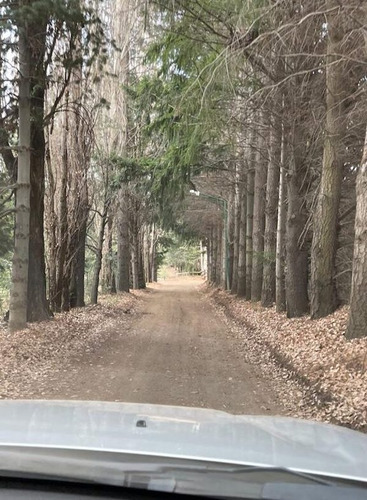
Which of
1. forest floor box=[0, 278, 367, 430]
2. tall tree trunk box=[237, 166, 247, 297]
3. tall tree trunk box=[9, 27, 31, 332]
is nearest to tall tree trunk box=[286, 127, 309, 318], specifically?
forest floor box=[0, 278, 367, 430]

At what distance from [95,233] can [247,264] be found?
12.3m

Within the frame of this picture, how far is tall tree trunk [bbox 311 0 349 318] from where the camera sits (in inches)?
513

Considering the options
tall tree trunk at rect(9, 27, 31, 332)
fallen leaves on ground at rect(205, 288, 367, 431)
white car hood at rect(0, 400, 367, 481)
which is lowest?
fallen leaves on ground at rect(205, 288, 367, 431)

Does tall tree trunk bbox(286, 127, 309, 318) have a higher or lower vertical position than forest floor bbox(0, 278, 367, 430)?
higher

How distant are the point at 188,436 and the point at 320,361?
7.65 metres

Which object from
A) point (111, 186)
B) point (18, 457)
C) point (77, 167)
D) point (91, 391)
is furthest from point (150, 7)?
point (111, 186)

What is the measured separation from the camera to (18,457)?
2617 mm

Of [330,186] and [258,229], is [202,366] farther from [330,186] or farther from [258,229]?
[258,229]

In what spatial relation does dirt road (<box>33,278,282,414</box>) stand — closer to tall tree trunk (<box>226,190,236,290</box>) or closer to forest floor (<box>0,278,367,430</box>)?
forest floor (<box>0,278,367,430</box>)

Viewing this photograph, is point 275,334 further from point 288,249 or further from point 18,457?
point 18,457

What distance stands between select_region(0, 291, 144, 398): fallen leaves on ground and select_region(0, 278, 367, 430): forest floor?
24 mm

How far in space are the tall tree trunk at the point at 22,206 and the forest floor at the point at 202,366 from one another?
0.74m

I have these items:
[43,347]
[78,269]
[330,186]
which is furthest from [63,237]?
[330,186]

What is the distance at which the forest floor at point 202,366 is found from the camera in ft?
28.2
